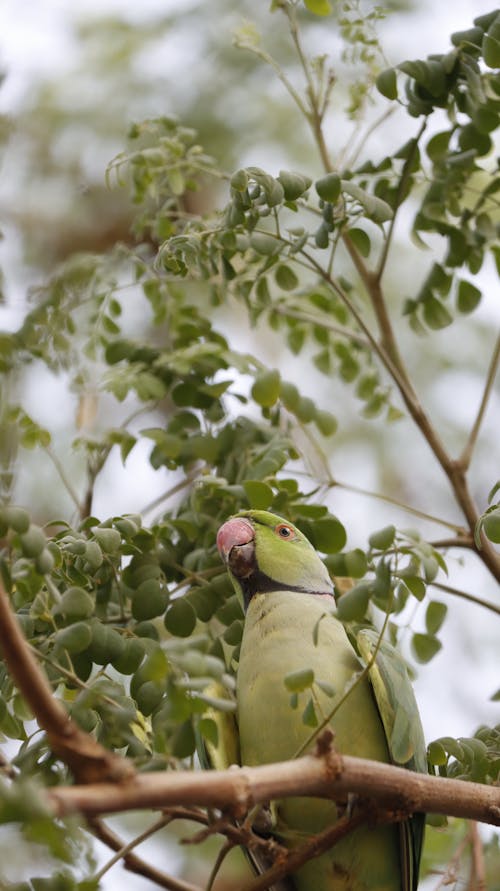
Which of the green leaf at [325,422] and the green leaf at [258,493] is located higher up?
the green leaf at [325,422]

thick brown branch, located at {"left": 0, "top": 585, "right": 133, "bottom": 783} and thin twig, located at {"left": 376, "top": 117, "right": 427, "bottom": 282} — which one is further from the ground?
thin twig, located at {"left": 376, "top": 117, "right": 427, "bottom": 282}

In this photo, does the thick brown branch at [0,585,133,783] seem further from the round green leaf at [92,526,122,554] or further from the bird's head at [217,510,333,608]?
the bird's head at [217,510,333,608]

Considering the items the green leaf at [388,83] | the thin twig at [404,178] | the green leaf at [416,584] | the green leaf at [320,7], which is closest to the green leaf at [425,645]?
the green leaf at [416,584]

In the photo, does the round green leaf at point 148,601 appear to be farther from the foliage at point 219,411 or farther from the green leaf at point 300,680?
the green leaf at point 300,680

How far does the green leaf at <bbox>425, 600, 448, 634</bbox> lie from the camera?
59.3 inches

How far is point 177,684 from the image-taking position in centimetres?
87

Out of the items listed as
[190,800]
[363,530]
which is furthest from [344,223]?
[363,530]

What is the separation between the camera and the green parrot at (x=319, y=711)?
133cm

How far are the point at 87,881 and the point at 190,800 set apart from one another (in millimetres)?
190

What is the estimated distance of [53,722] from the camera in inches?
31.6

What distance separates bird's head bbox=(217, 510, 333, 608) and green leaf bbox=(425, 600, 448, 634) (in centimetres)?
17

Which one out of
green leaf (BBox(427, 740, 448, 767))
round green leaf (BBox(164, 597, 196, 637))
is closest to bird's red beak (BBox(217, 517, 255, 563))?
round green leaf (BBox(164, 597, 196, 637))

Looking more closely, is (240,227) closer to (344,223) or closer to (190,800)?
(344,223)

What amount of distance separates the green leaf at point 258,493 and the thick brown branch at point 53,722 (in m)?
0.64
